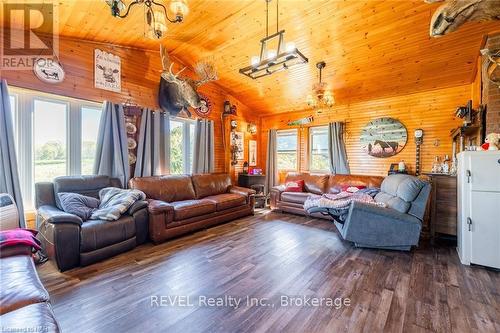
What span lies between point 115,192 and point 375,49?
4633mm

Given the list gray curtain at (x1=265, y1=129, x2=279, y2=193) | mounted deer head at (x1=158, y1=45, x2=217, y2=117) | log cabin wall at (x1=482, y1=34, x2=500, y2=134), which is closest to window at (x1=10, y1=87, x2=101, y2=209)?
mounted deer head at (x1=158, y1=45, x2=217, y2=117)

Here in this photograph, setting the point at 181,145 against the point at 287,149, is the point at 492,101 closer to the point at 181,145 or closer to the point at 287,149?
the point at 287,149

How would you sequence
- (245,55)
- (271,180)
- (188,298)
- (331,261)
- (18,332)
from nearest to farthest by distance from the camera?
(18,332), (188,298), (331,261), (245,55), (271,180)

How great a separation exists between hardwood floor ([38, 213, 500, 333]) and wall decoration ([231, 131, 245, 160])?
10.3ft

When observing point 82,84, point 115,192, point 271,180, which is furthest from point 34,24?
point 271,180

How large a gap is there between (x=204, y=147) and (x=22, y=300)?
4.09m

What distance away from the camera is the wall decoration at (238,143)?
589cm

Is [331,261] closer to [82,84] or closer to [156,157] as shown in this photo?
[156,157]

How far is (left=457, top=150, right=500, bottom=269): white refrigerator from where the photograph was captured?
241 centimetres

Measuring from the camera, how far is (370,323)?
5.38 feet

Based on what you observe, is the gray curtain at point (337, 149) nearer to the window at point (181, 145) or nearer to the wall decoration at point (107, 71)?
the window at point (181, 145)

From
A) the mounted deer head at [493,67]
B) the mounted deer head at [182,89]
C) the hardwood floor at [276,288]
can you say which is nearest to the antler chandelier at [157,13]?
the mounted deer head at [182,89]

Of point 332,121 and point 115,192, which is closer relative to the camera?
point 115,192
